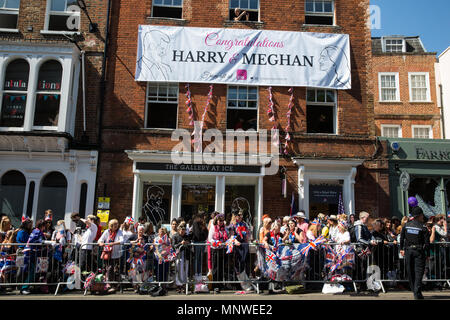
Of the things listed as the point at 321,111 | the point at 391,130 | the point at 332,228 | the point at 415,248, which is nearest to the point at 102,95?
the point at 321,111

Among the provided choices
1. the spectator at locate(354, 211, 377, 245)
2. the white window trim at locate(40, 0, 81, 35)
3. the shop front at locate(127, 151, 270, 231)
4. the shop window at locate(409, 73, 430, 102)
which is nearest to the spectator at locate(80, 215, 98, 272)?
the shop front at locate(127, 151, 270, 231)

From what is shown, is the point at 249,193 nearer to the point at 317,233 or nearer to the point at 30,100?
the point at 317,233

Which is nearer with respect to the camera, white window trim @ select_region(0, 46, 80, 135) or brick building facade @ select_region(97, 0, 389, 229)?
white window trim @ select_region(0, 46, 80, 135)

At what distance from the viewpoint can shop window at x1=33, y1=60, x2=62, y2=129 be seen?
43.0 feet

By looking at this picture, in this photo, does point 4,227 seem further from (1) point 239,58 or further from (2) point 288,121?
(2) point 288,121

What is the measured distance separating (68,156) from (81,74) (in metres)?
3.23

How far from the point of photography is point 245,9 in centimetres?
1477

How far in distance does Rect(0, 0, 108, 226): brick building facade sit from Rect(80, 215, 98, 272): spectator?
142 inches

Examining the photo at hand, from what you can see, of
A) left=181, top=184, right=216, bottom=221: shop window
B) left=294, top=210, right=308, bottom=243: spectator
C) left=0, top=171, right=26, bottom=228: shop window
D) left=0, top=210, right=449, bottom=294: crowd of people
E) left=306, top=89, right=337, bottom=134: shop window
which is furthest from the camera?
left=306, top=89, right=337, bottom=134: shop window

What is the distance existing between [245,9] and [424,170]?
31.1ft

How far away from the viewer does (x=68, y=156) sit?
518 inches

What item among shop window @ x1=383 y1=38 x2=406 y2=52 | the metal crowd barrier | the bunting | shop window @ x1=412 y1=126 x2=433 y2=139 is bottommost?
Answer: the metal crowd barrier

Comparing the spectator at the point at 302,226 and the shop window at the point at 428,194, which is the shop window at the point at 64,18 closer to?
the spectator at the point at 302,226

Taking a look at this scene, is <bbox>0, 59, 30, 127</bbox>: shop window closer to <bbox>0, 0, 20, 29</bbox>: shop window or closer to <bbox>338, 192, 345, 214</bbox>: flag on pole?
<bbox>0, 0, 20, 29</bbox>: shop window
